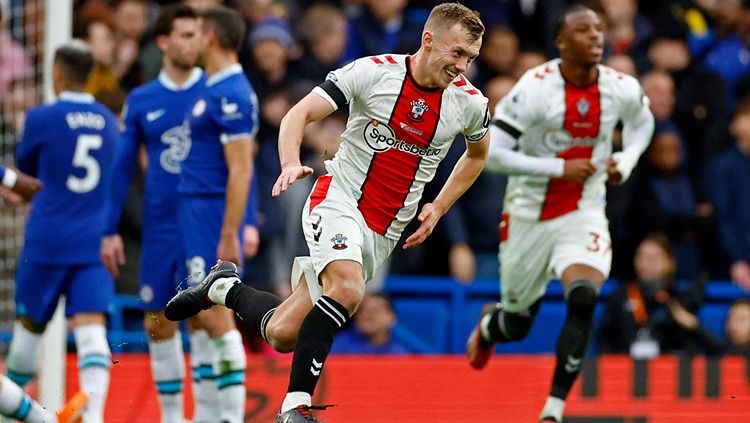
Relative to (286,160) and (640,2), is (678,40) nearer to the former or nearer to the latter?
(640,2)

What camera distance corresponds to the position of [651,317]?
40.4 ft

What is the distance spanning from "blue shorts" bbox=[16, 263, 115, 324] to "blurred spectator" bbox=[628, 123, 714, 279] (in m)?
5.70

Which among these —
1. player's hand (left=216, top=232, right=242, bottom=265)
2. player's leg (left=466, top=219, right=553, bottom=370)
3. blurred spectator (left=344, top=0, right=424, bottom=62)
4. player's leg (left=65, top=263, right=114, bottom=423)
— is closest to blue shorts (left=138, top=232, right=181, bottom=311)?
player's leg (left=65, top=263, right=114, bottom=423)

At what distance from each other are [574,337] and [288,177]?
2774mm

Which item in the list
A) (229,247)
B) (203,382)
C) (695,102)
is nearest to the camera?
(229,247)

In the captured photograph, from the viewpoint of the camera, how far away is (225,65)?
890 cm

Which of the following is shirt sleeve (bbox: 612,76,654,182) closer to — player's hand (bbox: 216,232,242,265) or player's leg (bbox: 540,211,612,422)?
player's leg (bbox: 540,211,612,422)

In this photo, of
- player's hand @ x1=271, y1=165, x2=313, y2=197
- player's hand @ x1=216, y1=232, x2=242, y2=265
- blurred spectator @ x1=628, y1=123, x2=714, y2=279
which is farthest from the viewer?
blurred spectator @ x1=628, y1=123, x2=714, y2=279

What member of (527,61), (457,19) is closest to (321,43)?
(527,61)

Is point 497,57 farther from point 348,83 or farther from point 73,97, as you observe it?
point 348,83

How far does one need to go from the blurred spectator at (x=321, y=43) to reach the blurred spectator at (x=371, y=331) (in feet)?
7.39

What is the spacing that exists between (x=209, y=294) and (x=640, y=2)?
8760mm

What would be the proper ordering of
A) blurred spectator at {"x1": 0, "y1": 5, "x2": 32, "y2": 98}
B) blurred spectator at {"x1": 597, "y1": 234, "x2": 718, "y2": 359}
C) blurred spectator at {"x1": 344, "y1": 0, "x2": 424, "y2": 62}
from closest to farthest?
blurred spectator at {"x1": 0, "y1": 5, "x2": 32, "y2": 98} → blurred spectator at {"x1": 597, "y1": 234, "x2": 718, "y2": 359} → blurred spectator at {"x1": 344, "y1": 0, "x2": 424, "y2": 62}

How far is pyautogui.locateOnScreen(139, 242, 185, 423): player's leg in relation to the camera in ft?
29.5
